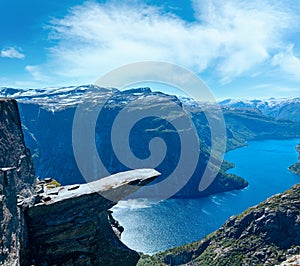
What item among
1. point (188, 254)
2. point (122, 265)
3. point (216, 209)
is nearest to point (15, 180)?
point (122, 265)

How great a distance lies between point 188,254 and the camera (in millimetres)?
105625

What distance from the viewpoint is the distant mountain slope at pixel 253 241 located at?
8469 cm

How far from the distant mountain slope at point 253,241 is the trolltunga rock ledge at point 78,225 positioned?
71291mm

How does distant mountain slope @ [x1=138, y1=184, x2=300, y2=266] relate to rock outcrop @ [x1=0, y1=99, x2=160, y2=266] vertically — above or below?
below

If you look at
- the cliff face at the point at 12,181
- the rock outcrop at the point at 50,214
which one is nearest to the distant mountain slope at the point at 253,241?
the rock outcrop at the point at 50,214

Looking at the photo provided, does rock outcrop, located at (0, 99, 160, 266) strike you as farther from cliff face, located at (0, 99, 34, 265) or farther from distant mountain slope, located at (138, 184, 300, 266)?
distant mountain slope, located at (138, 184, 300, 266)

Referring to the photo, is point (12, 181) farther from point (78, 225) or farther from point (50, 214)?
point (78, 225)

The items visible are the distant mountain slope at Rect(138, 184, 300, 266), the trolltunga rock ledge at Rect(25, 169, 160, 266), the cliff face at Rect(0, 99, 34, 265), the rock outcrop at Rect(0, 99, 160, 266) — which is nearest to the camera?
the cliff face at Rect(0, 99, 34, 265)

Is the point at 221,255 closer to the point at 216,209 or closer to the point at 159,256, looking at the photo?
the point at 159,256

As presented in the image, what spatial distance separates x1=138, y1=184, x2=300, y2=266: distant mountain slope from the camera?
3334 inches

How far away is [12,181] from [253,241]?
3606 inches

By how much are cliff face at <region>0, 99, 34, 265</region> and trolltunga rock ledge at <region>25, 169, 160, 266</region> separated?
3.15 feet

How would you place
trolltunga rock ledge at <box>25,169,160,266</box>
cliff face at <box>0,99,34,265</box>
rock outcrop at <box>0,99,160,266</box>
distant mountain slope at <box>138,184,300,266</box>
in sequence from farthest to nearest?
distant mountain slope at <box>138,184,300,266</box> → trolltunga rock ledge at <box>25,169,160,266</box> → rock outcrop at <box>0,99,160,266</box> → cliff face at <box>0,99,34,265</box>

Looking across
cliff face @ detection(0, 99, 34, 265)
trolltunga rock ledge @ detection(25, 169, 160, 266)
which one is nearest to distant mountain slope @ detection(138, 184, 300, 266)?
trolltunga rock ledge @ detection(25, 169, 160, 266)
